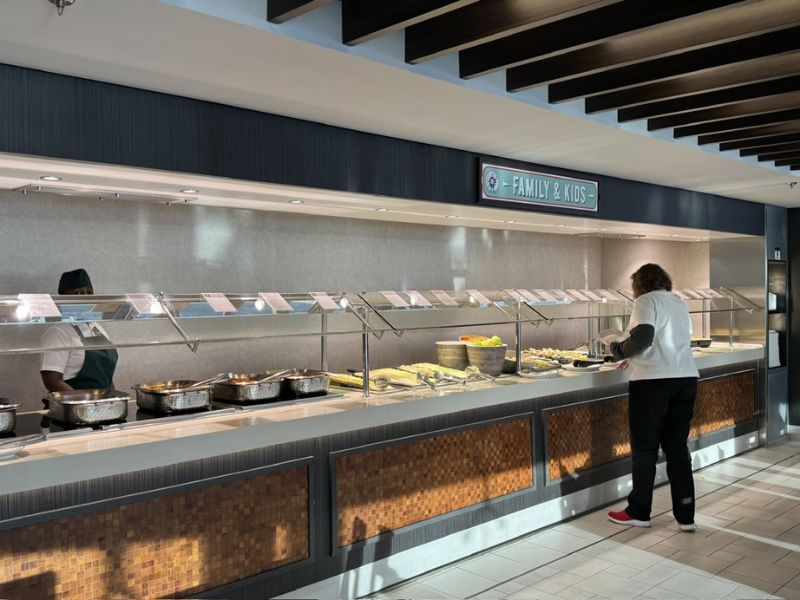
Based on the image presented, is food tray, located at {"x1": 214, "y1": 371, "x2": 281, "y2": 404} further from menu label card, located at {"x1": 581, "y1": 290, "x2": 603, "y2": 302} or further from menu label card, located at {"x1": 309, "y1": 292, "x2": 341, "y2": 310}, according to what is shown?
menu label card, located at {"x1": 581, "y1": 290, "x2": 603, "y2": 302}

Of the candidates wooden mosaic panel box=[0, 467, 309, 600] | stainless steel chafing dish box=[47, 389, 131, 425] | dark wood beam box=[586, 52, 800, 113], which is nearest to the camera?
wooden mosaic panel box=[0, 467, 309, 600]

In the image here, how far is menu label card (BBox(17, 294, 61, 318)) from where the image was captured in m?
2.53

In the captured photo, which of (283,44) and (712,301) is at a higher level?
(283,44)

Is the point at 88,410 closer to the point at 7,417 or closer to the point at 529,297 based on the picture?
the point at 7,417

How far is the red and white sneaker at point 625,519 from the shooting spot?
14.5 feet

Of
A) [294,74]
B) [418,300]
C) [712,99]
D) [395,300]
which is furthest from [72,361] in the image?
[712,99]

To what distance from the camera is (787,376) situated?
24.1ft

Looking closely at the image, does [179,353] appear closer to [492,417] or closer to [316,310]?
[316,310]

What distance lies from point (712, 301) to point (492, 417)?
12.2ft

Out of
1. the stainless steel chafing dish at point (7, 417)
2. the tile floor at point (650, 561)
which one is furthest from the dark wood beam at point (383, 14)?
the tile floor at point (650, 561)

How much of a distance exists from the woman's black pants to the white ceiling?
1.45 meters

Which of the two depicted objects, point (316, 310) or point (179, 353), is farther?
point (179, 353)

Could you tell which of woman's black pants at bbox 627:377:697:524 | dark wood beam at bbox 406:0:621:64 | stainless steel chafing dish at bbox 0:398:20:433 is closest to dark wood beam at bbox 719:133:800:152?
woman's black pants at bbox 627:377:697:524

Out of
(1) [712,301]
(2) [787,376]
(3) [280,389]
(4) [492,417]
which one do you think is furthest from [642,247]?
(3) [280,389]
